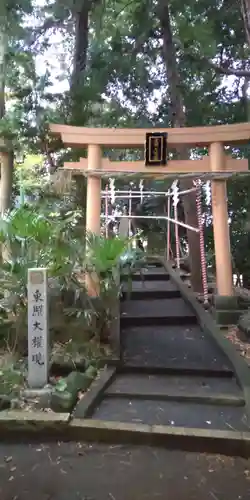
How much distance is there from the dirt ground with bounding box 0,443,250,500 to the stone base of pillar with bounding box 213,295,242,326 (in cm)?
331

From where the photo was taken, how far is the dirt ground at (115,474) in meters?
2.49

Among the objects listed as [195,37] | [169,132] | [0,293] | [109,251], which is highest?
[195,37]

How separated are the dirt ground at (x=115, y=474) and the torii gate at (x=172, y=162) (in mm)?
3126

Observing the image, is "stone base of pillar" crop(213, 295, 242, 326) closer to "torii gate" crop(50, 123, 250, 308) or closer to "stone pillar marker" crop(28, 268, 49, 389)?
"torii gate" crop(50, 123, 250, 308)

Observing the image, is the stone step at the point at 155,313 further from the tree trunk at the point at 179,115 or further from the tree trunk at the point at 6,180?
the tree trunk at the point at 6,180

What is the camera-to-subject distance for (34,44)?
7.50 m

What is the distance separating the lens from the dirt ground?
8.18ft

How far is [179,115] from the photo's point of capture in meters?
7.64

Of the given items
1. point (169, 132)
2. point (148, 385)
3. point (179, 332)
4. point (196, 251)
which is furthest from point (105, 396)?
point (196, 251)

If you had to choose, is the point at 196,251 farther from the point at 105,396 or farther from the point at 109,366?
the point at 105,396

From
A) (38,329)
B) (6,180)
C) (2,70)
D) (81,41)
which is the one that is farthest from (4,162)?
(38,329)

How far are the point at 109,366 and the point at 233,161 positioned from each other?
11.3 feet

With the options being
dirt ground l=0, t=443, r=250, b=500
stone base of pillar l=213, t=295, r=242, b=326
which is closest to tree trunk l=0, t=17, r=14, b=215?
stone base of pillar l=213, t=295, r=242, b=326

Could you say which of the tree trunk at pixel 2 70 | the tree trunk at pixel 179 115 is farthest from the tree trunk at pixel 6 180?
the tree trunk at pixel 179 115
